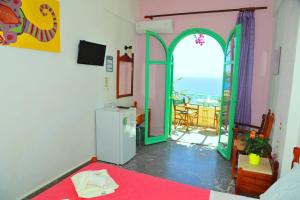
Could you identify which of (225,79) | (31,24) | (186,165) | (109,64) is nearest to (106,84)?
(109,64)

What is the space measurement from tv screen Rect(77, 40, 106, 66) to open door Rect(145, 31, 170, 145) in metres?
1.28

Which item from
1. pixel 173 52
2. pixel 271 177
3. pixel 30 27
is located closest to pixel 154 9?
pixel 173 52

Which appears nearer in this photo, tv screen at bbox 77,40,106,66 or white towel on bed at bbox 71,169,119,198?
white towel on bed at bbox 71,169,119,198

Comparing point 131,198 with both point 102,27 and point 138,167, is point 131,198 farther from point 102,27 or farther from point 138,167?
point 102,27

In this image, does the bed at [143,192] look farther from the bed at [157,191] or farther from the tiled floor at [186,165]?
the tiled floor at [186,165]

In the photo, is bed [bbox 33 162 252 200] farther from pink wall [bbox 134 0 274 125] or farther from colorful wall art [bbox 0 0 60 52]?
pink wall [bbox 134 0 274 125]

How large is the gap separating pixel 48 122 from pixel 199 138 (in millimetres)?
3333

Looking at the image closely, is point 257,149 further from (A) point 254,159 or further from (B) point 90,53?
(B) point 90,53

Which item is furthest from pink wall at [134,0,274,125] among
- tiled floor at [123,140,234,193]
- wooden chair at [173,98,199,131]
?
wooden chair at [173,98,199,131]

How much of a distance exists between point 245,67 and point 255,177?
80.8 inches

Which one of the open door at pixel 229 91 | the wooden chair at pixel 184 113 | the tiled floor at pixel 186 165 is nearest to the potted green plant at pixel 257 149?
the tiled floor at pixel 186 165

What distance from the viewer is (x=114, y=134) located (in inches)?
123

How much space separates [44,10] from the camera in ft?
7.52

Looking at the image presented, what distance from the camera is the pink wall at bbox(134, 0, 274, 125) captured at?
3586mm
